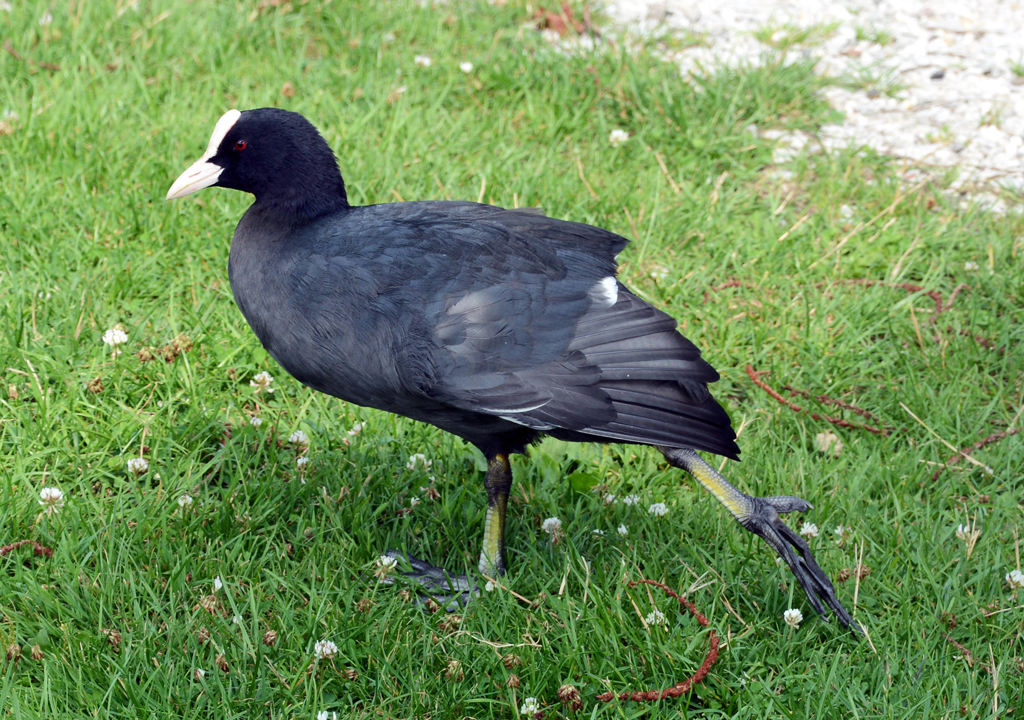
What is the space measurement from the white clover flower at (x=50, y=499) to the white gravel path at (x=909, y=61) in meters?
3.69

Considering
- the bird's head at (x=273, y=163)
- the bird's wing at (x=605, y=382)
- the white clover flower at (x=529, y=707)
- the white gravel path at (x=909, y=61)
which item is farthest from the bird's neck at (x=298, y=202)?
the white gravel path at (x=909, y=61)

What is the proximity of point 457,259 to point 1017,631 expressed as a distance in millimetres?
1887

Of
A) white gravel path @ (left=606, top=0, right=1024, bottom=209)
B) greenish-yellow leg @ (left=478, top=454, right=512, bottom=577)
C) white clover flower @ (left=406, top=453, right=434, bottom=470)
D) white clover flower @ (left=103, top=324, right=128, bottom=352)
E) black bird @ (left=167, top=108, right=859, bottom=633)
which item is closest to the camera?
black bird @ (left=167, top=108, right=859, bottom=633)

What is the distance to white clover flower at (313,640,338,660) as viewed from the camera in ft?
8.42

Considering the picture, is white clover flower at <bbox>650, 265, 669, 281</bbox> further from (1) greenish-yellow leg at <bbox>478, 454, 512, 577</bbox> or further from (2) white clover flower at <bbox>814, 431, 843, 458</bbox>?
(1) greenish-yellow leg at <bbox>478, 454, 512, 577</bbox>

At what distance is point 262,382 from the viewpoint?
3.54 metres

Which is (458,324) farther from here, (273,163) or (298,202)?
(273,163)

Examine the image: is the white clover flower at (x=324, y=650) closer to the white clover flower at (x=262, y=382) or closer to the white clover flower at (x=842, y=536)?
the white clover flower at (x=262, y=382)

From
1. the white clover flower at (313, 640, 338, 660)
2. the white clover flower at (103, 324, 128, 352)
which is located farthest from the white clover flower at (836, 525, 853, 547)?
the white clover flower at (103, 324, 128, 352)

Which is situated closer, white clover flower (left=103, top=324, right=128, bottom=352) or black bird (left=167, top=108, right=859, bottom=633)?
black bird (left=167, top=108, right=859, bottom=633)

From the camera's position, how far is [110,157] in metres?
4.29

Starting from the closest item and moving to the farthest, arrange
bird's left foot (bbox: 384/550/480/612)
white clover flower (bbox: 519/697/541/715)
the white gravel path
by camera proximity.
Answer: white clover flower (bbox: 519/697/541/715), bird's left foot (bbox: 384/550/480/612), the white gravel path

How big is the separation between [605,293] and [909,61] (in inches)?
147

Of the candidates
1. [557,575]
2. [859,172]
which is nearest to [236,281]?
[557,575]
